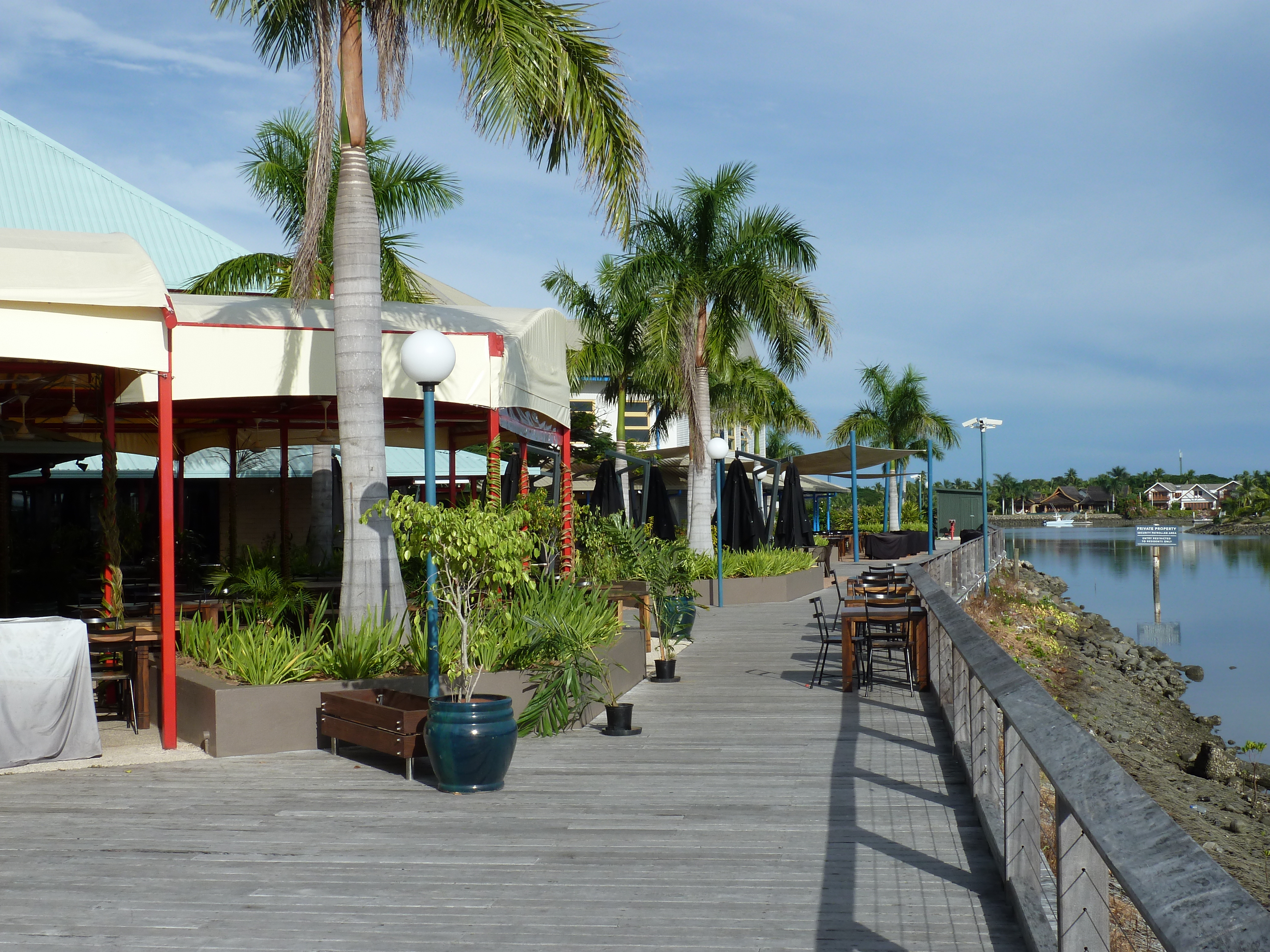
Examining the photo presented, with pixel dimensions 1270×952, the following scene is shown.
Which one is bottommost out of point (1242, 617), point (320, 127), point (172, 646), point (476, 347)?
point (1242, 617)

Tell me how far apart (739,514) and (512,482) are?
209 inches

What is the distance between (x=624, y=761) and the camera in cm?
779

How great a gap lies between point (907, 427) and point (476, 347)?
4144 cm

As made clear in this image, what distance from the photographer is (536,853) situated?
220 inches

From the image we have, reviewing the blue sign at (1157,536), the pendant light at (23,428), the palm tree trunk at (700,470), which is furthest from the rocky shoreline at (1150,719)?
the pendant light at (23,428)

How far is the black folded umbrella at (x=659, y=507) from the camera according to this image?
21.1 meters

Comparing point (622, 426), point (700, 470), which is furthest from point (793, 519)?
point (622, 426)

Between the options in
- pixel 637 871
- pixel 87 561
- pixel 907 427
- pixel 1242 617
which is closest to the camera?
pixel 637 871

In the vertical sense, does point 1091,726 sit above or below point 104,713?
below

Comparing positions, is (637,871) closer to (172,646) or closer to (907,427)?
(172,646)

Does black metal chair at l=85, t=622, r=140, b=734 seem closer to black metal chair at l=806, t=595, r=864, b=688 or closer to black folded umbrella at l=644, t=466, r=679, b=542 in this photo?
black metal chair at l=806, t=595, r=864, b=688

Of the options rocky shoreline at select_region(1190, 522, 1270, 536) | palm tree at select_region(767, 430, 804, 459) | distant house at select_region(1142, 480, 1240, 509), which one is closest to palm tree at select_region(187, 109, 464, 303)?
palm tree at select_region(767, 430, 804, 459)

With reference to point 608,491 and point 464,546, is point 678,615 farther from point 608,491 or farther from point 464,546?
point 608,491

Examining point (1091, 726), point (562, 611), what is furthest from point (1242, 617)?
point (562, 611)
